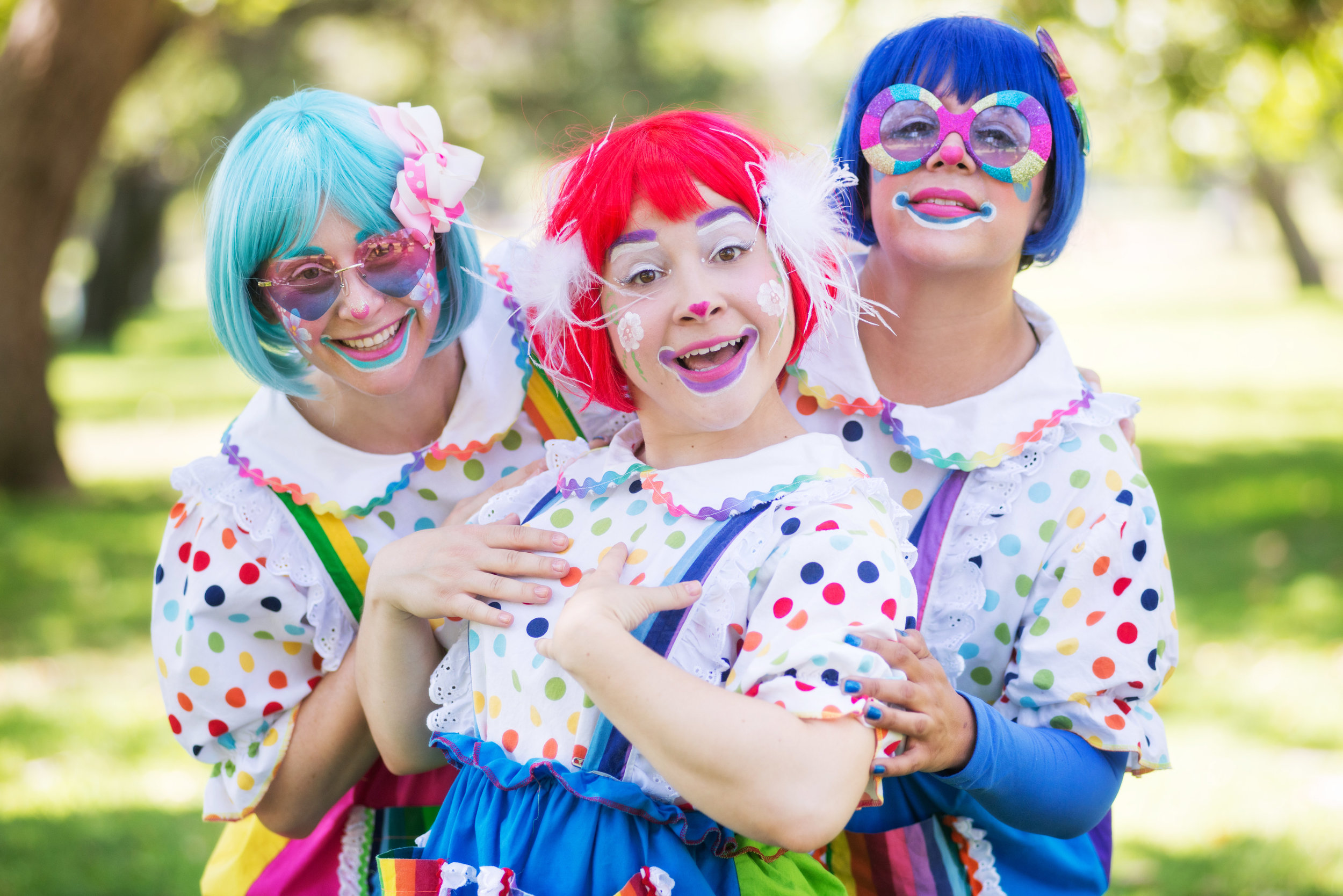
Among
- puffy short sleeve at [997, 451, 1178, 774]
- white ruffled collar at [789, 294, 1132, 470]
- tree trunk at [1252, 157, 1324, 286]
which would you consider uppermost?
tree trunk at [1252, 157, 1324, 286]

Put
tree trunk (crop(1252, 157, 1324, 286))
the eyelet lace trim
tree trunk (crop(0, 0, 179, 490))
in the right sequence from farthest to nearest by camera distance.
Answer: tree trunk (crop(1252, 157, 1324, 286)) < tree trunk (crop(0, 0, 179, 490)) < the eyelet lace trim

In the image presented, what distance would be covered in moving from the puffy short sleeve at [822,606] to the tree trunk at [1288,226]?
64.6 feet

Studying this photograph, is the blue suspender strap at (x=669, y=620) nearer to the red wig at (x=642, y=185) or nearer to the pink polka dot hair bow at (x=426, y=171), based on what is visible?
the red wig at (x=642, y=185)

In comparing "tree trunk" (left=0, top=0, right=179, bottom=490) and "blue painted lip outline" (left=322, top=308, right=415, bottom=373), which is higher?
"tree trunk" (left=0, top=0, right=179, bottom=490)

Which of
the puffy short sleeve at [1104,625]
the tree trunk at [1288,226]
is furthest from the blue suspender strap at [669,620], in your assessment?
→ the tree trunk at [1288,226]

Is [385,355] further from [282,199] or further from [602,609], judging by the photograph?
[602,609]

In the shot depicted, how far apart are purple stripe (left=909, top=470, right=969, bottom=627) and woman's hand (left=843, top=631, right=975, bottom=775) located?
23 centimetres

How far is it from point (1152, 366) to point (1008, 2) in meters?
9.17

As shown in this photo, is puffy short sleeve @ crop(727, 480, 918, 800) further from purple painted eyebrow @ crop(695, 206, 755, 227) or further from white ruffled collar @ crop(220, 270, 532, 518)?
white ruffled collar @ crop(220, 270, 532, 518)

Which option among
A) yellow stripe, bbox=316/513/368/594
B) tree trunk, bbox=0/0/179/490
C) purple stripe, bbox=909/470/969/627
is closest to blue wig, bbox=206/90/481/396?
yellow stripe, bbox=316/513/368/594

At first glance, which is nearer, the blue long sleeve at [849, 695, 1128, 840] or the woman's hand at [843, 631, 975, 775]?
the woman's hand at [843, 631, 975, 775]

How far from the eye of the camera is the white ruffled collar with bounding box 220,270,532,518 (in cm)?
230

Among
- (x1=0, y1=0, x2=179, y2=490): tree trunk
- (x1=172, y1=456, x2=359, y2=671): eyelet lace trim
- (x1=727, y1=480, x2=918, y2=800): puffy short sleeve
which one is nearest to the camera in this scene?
(x1=727, y1=480, x2=918, y2=800): puffy short sleeve

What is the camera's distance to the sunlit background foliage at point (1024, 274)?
439 centimetres
